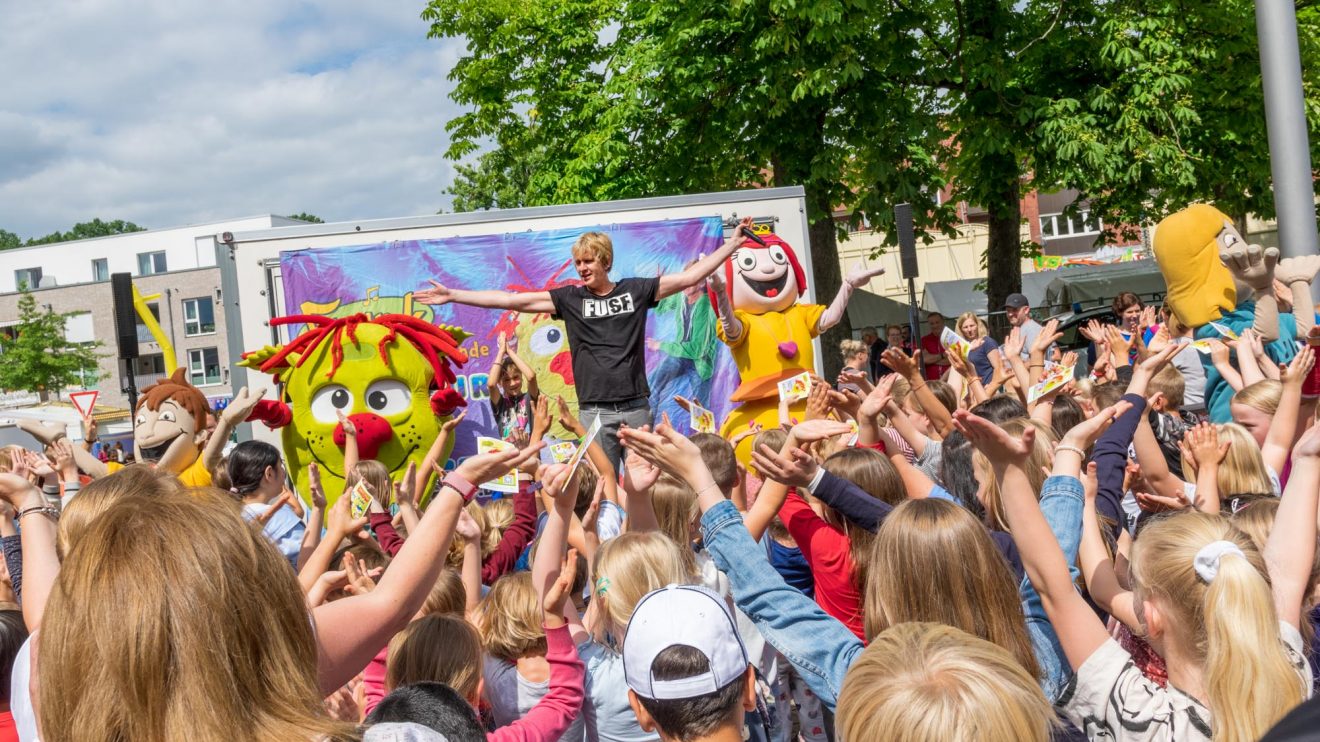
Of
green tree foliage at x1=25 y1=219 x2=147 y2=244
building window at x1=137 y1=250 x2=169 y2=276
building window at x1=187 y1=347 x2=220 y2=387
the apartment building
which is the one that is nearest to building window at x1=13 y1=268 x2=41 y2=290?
the apartment building

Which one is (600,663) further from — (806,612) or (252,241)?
(252,241)

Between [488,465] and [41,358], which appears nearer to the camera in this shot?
[488,465]

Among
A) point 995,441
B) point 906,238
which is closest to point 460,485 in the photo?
point 995,441

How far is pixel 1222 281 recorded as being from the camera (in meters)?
6.68

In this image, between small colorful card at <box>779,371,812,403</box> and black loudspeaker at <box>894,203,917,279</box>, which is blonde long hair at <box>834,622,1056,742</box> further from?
black loudspeaker at <box>894,203,917,279</box>

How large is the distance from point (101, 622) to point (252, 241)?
6.93 metres

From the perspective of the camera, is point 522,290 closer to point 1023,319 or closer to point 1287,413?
point 1023,319


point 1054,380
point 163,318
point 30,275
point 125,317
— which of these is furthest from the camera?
point 30,275

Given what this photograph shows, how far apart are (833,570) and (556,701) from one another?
95 centimetres

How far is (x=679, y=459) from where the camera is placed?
107 inches

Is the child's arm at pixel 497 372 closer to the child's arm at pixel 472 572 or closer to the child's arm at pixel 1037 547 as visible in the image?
the child's arm at pixel 472 572

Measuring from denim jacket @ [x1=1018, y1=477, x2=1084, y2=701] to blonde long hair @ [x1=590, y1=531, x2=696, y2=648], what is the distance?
90 centimetres

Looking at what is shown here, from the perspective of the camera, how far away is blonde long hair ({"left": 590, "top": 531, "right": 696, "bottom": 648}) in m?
2.85

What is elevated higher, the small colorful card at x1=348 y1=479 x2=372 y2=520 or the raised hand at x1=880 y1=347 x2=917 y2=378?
the raised hand at x1=880 y1=347 x2=917 y2=378
